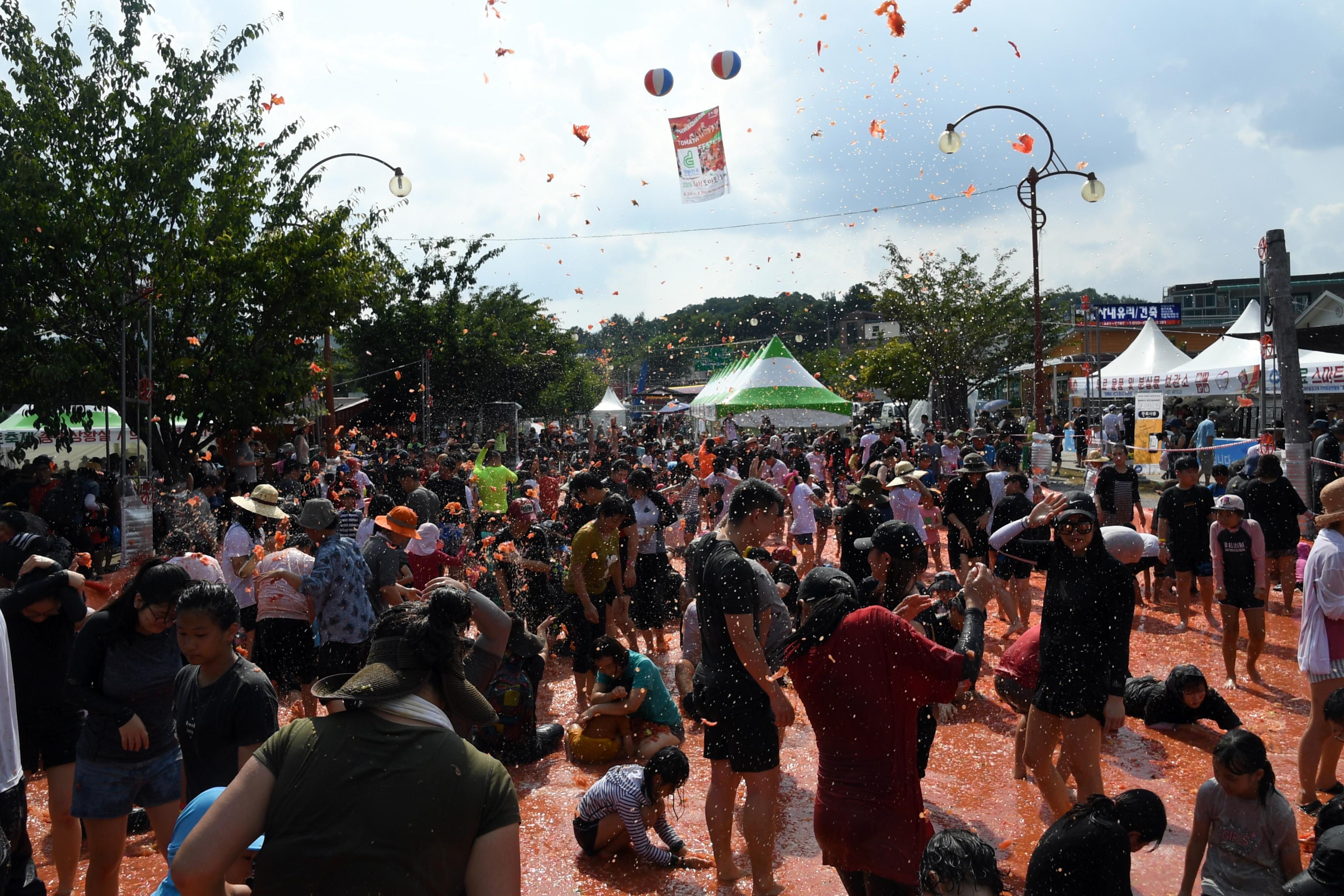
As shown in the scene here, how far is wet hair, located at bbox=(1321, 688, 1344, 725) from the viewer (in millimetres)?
3770

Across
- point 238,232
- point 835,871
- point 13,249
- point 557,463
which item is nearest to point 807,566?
point 835,871

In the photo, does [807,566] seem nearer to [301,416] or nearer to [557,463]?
[301,416]

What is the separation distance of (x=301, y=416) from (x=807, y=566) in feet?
30.7

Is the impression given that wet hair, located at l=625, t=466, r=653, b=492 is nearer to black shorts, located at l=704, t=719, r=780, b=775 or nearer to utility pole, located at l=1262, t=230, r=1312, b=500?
black shorts, located at l=704, t=719, r=780, b=775

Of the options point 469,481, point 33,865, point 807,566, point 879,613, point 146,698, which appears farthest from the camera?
point 469,481

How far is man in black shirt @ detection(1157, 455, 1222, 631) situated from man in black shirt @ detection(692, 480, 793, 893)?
5.79m

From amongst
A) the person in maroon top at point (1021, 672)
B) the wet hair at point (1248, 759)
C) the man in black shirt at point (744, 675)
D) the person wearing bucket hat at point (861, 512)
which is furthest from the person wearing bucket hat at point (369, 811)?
the person wearing bucket hat at point (861, 512)

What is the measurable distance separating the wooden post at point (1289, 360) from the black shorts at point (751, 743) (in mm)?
8356

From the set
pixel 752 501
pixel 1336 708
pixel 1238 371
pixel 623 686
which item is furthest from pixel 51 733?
pixel 1238 371

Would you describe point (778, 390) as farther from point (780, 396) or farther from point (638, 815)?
point (638, 815)

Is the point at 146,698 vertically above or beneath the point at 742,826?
above

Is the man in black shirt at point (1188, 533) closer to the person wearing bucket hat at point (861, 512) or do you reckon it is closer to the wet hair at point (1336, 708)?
the person wearing bucket hat at point (861, 512)

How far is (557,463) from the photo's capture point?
23.1 meters

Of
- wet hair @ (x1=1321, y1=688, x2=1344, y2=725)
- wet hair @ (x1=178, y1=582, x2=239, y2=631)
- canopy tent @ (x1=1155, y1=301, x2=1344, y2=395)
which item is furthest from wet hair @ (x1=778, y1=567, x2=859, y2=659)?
canopy tent @ (x1=1155, y1=301, x2=1344, y2=395)
